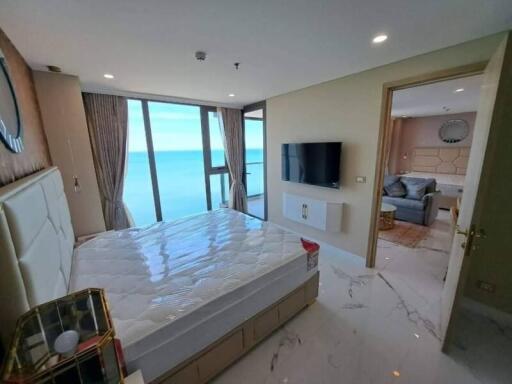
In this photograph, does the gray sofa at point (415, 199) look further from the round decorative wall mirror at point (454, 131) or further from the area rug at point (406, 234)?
the round decorative wall mirror at point (454, 131)

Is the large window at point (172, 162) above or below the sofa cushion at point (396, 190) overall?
above

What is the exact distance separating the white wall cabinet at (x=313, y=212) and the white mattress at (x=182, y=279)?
37.6 inches

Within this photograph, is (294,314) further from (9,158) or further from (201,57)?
(201,57)

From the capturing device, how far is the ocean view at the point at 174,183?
3.51 m

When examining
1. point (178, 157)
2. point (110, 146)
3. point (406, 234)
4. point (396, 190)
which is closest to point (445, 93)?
point (396, 190)

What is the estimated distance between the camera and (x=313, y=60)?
2.10m

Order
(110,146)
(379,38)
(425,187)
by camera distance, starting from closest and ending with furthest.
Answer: (379,38)
(110,146)
(425,187)

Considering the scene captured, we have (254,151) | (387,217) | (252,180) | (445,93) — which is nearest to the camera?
(445,93)

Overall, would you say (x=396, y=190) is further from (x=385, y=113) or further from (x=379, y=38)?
(x=379, y=38)

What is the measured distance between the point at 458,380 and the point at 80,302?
239cm

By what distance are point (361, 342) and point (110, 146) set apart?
12.7 feet

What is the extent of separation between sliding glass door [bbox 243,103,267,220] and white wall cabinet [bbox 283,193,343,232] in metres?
0.76

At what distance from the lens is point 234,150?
14.5ft

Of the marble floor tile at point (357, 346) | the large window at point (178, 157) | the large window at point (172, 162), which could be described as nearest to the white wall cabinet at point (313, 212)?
the marble floor tile at point (357, 346)
